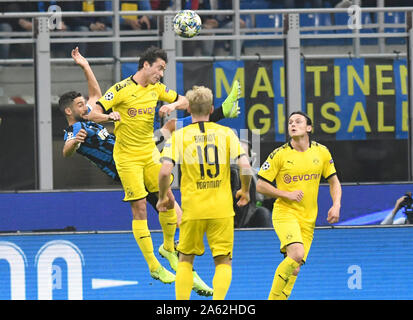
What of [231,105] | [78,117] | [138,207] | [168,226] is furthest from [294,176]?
[78,117]

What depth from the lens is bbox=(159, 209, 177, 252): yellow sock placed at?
38.0 feet

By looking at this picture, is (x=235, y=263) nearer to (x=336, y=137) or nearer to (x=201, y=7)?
(x=336, y=137)

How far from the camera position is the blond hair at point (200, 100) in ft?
31.5

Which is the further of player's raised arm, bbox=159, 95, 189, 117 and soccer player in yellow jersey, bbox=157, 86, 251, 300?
player's raised arm, bbox=159, 95, 189, 117

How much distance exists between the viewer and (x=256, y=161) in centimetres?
1406

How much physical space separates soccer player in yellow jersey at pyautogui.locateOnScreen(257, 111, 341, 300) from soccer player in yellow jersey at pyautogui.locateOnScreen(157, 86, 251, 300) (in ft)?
3.01

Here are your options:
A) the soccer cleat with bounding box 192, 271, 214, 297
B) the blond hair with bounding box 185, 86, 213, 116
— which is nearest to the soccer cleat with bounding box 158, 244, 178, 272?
the soccer cleat with bounding box 192, 271, 214, 297

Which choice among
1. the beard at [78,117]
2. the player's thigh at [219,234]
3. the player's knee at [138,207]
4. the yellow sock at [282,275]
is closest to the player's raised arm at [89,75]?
the beard at [78,117]

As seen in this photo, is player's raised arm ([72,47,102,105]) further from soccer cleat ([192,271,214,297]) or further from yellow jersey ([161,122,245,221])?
soccer cleat ([192,271,214,297])

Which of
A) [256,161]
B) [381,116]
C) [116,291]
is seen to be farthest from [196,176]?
[381,116]

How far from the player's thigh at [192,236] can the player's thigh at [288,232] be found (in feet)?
3.64

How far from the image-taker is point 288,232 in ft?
35.0
